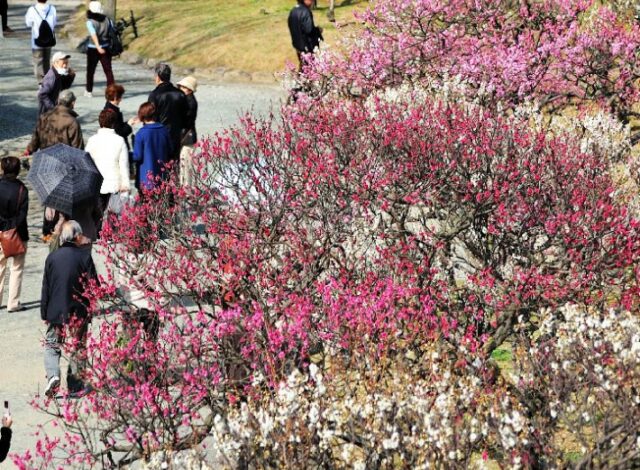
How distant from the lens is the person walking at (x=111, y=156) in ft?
47.6

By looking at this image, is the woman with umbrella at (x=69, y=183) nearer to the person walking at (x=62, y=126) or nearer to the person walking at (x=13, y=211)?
the person walking at (x=13, y=211)

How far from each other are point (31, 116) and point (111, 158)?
967 cm

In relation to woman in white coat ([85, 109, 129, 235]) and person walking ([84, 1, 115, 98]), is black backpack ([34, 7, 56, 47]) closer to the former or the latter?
person walking ([84, 1, 115, 98])

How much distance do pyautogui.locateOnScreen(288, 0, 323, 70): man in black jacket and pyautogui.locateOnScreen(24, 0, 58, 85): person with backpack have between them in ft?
15.9

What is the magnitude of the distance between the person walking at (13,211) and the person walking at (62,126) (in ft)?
7.66

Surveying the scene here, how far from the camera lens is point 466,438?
7.25 m

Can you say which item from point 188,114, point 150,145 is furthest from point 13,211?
point 188,114

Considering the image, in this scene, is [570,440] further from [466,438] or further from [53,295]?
[53,295]

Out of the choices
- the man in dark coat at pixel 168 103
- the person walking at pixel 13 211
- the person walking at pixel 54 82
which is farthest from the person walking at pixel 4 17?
the person walking at pixel 13 211

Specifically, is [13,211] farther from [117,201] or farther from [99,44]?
[99,44]

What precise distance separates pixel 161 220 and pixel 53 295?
159cm

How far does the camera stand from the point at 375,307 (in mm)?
8547

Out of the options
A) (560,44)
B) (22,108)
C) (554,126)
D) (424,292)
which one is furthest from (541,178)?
(22,108)

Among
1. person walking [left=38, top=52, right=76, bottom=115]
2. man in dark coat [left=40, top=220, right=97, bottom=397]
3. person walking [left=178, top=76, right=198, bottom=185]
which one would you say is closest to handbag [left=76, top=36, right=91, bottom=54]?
person walking [left=38, top=52, right=76, bottom=115]
